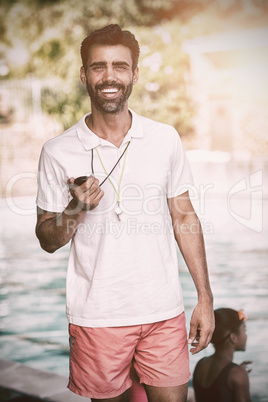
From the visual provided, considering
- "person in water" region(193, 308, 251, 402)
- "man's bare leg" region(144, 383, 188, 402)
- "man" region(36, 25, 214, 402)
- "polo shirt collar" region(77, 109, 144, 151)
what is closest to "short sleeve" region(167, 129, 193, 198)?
"man" region(36, 25, 214, 402)

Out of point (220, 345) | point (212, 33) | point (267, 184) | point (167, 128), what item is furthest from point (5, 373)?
point (212, 33)

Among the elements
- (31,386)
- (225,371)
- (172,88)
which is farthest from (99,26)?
(225,371)

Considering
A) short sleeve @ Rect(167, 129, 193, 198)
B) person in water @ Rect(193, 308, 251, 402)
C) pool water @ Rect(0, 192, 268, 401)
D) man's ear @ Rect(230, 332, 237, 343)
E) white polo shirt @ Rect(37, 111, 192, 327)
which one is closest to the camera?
white polo shirt @ Rect(37, 111, 192, 327)

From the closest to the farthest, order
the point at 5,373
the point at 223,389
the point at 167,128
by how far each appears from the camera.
→ 1. the point at 167,128
2. the point at 223,389
3. the point at 5,373

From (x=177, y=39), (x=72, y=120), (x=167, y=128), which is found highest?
(x=177, y=39)

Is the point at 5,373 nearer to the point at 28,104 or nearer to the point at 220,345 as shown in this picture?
the point at 220,345

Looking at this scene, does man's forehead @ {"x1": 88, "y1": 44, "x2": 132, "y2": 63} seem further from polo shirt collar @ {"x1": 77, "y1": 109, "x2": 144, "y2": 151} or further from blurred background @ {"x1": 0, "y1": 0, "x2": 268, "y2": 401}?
blurred background @ {"x1": 0, "y1": 0, "x2": 268, "y2": 401}

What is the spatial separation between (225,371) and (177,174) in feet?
3.47

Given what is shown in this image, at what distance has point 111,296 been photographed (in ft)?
5.95

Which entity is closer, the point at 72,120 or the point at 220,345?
the point at 220,345

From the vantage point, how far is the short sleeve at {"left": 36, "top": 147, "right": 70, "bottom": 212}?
6.06 feet

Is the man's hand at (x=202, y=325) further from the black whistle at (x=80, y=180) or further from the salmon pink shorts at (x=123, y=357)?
the black whistle at (x=80, y=180)

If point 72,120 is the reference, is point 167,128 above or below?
below

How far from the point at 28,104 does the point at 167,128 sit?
14818mm
